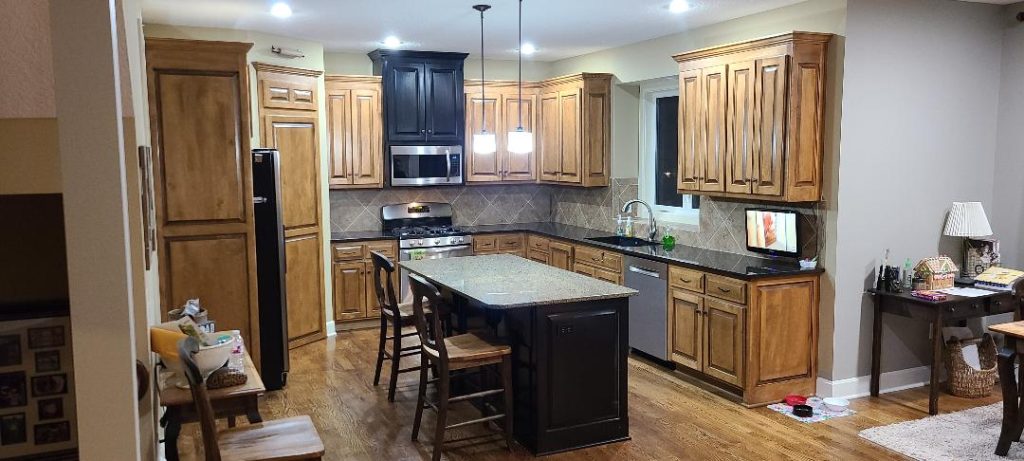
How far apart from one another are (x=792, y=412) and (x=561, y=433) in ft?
5.09

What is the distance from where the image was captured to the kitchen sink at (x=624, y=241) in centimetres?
615

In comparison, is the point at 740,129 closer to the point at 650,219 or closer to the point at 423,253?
the point at 650,219

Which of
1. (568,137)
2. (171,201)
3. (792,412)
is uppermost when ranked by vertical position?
(568,137)

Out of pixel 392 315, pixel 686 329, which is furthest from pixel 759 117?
pixel 392 315

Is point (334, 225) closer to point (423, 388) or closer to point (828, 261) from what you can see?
point (423, 388)

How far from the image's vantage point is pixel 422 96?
705 centimetres

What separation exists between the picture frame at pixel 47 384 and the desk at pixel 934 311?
14.3ft

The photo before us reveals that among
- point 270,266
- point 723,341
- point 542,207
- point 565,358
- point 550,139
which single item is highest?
point 550,139

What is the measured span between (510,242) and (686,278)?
2.57m

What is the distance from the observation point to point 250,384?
293 cm

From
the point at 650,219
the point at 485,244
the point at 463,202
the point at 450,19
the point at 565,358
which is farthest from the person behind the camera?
the point at 463,202

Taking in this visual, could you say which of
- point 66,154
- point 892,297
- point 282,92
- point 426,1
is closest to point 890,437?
point 892,297

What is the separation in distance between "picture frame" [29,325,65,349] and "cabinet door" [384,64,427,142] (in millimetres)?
4960

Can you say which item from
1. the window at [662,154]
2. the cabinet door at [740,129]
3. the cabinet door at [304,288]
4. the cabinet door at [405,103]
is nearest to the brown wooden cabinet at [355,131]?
the cabinet door at [405,103]
